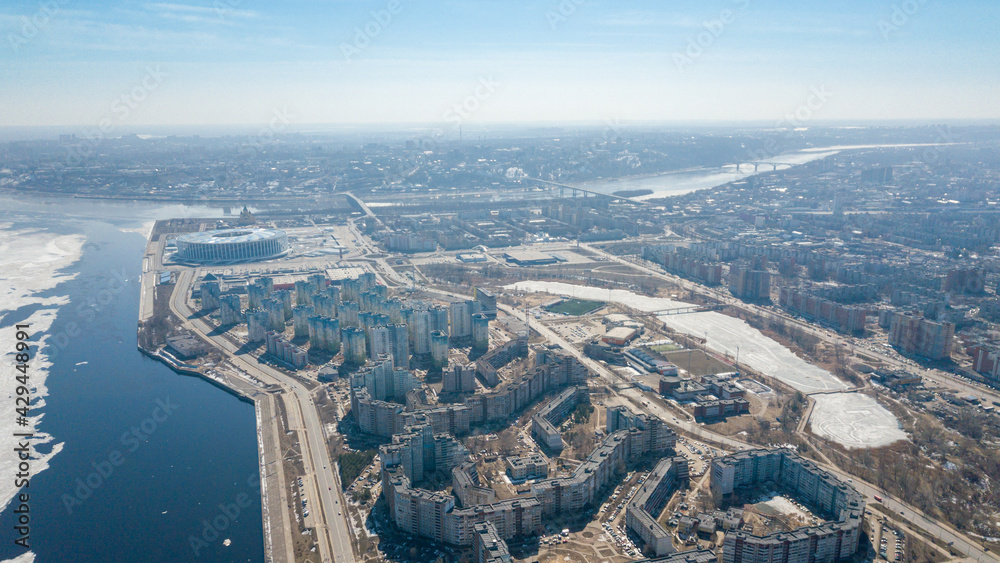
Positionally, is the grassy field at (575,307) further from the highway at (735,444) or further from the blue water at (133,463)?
the blue water at (133,463)

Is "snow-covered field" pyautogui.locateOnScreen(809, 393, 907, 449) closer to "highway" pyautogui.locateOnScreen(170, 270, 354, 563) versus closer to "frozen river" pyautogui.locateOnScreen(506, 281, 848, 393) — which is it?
Answer: "frozen river" pyautogui.locateOnScreen(506, 281, 848, 393)

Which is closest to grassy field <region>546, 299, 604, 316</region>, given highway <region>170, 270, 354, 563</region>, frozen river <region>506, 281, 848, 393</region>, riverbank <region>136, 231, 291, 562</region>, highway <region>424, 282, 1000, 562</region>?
frozen river <region>506, 281, 848, 393</region>

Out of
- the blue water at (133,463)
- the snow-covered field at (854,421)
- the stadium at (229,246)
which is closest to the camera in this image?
the blue water at (133,463)

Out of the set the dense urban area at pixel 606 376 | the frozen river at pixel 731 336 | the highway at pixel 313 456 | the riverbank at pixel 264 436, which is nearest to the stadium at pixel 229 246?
the dense urban area at pixel 606 376

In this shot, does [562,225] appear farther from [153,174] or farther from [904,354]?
[153,174]

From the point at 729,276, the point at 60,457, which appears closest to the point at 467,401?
the point at 60,457

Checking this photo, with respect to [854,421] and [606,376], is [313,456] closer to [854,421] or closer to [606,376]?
[606,376]

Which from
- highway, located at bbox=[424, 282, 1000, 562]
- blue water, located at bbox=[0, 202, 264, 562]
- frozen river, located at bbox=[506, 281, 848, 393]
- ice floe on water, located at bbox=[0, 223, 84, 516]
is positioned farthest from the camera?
frozen river, located at bbox=[506, 281, 848, 393]
